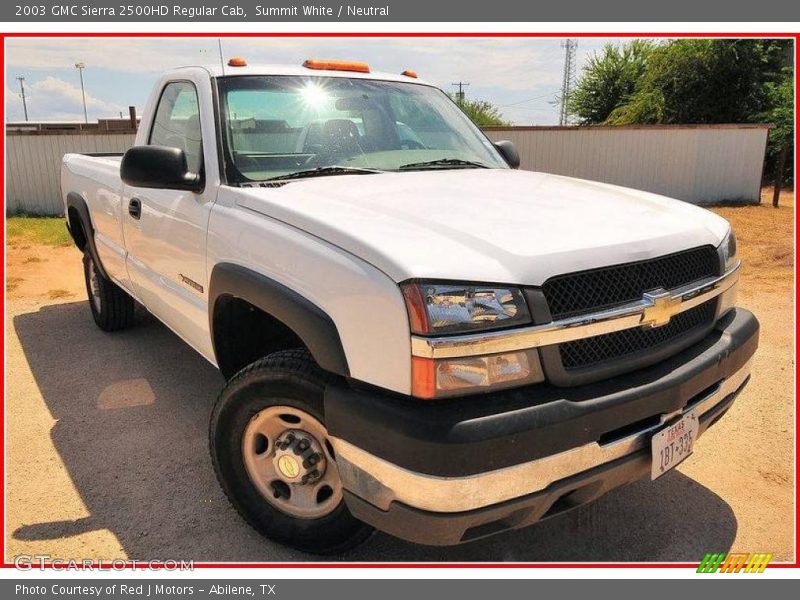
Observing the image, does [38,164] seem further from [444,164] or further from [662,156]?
[662,156]

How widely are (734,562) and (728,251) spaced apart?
4.34ft

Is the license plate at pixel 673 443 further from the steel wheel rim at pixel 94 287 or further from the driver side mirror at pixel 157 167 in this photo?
the steel wheel rim at pixel 94 287

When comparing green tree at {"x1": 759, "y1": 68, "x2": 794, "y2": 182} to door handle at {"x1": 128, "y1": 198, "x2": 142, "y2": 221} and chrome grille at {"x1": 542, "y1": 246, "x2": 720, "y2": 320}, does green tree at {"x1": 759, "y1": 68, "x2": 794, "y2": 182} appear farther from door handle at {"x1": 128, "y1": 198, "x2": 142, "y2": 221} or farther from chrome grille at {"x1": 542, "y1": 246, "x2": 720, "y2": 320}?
door handle at {"x1": 128, "y1": 198, "x2": 142, "y2": 221}

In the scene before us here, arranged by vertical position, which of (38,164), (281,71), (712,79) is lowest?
(38,164)

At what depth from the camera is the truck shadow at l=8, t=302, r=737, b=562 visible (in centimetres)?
266

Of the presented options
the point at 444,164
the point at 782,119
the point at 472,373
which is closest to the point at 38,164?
the point at 444,164

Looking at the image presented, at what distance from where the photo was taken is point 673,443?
2.35 m

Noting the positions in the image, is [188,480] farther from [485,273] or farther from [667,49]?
[667,49]

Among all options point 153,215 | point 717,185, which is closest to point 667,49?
point 717,185

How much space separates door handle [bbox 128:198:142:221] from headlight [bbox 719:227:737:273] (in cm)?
311

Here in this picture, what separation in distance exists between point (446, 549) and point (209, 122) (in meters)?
2.27

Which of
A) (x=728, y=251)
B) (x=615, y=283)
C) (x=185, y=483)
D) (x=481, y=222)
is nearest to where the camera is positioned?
(x=615, y=283)

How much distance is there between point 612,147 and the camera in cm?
1595

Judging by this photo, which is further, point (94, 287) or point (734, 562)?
point (94, 287)
